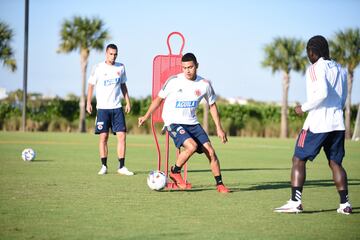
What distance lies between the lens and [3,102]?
44781 mm

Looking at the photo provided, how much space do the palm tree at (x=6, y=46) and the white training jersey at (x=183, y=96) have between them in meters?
37.2

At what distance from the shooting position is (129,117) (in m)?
45.1

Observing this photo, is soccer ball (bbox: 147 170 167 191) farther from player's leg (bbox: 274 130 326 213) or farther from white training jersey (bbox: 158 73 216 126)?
player's leg (bbox: 274 130 326 213)

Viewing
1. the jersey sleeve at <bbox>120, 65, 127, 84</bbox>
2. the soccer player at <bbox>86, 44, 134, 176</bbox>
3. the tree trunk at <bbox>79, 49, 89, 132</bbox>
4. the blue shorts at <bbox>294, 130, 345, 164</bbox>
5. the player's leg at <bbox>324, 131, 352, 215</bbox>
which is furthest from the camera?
the tree trunk at <bbox>79, 49, 89, 132</bbox>

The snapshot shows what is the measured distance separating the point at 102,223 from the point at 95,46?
43527 millimetres

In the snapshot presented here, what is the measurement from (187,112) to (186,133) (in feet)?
1.02

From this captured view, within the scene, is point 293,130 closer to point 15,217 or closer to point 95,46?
point 95,46

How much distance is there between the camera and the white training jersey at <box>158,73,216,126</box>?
10.9 m

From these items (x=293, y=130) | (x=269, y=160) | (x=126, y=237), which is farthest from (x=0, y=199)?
(x=293, y=130)

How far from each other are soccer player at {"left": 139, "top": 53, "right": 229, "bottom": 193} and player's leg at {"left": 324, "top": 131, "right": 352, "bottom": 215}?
222cm

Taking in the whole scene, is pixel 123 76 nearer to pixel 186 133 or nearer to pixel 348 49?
pixel 186 133

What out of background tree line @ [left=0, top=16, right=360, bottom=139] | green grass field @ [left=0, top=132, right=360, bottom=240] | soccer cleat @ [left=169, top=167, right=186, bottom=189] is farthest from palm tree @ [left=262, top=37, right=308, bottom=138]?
soccer cleat @ [left=169, top=167, right=186, bottom=189]

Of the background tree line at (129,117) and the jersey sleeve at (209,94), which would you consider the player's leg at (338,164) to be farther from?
the background tree line at (129,117)

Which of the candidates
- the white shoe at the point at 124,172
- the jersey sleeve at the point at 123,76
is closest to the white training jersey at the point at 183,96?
the white shoe at the point at 124,172
